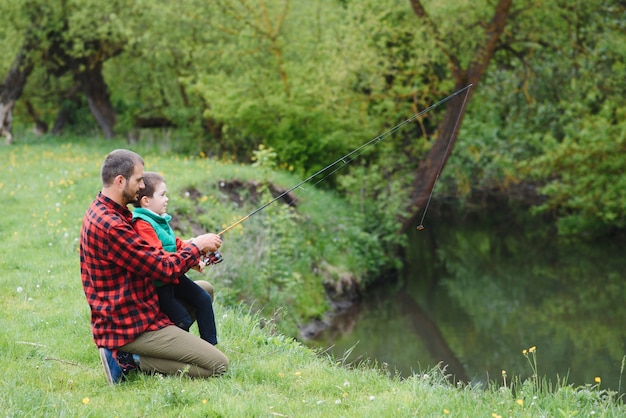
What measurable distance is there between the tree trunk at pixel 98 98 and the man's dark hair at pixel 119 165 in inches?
809

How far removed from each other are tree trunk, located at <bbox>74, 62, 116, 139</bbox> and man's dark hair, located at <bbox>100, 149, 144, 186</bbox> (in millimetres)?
20561

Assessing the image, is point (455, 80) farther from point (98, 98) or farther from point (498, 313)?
point (98, 98)

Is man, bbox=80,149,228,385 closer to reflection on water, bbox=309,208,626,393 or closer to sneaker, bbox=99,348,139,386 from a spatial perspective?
sneaker, bbox=99,348,139,386

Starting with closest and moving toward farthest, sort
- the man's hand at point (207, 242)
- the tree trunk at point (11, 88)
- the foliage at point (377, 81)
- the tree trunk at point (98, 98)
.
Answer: the man's hand at point (207, 242) < the foliage at point (377, 81) < the tree trunk at point (11, 88) < the tree trunk at point (98, 98)

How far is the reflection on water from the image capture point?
10.1 metres

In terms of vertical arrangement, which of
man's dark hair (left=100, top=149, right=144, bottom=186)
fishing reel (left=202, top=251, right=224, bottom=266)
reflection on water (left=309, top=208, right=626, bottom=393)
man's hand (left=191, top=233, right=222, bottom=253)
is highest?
man's dark hair (left=100, top=149, right=144, bottom=186)

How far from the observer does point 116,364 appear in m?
4.62

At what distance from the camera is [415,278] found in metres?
15.3

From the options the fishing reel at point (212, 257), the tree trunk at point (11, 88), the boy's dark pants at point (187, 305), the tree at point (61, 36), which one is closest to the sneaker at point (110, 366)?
the boy's dark pants at point (187, 305)

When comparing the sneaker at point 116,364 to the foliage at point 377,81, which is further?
the foliage at point 377,81

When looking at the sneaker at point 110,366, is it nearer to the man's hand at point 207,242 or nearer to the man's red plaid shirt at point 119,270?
the man's red plaid shirt at point 119,270

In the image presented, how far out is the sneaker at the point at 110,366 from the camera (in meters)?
4.58

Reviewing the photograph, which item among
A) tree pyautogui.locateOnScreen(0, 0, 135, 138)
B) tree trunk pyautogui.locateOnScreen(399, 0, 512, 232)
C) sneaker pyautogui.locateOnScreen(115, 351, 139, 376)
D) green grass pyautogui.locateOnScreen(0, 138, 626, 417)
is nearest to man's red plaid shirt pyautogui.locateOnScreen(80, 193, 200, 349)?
sneaker pyautogui.locateOnScreen(115, 351, 139, 376)

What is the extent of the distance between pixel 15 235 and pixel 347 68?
9.57 meters
